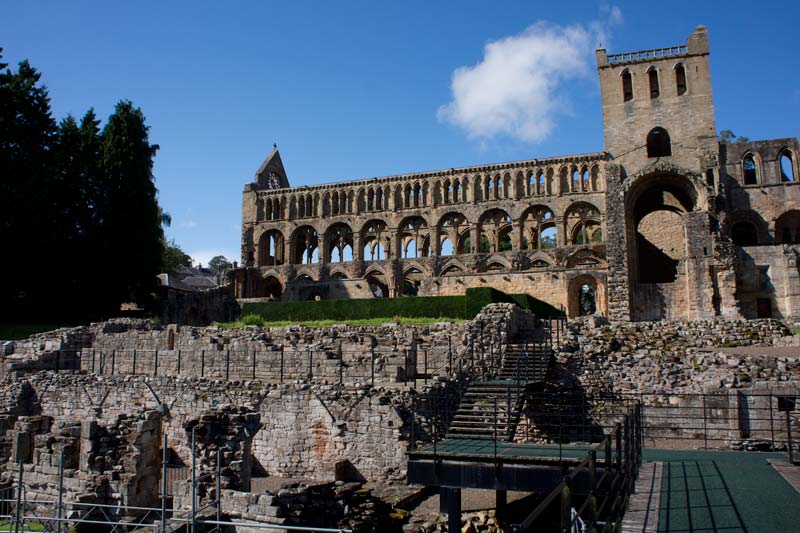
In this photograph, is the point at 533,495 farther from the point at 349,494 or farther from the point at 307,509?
the point at 307,509

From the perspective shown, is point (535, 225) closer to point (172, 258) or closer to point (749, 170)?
point (749, 170)

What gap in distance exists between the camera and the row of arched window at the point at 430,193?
47.6m

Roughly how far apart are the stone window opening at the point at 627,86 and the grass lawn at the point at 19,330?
36.6 m

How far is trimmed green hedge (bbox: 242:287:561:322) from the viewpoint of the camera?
30766mm

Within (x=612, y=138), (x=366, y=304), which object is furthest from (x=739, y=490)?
(x=612, y=138)

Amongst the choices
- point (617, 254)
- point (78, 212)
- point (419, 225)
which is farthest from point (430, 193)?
point (78, 212)

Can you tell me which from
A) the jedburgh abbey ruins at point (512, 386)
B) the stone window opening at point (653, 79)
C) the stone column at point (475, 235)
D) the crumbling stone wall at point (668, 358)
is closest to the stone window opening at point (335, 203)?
the jedburgh abbey ruins at point (512, 386)

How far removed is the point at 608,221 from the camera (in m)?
36.1

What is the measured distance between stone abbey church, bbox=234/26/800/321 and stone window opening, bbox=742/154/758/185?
87mm

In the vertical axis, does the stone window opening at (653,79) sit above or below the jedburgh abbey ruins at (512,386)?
above

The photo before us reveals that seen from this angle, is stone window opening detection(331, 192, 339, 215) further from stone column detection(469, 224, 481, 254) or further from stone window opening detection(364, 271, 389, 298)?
stone column detection(469, 224, 481, 254)

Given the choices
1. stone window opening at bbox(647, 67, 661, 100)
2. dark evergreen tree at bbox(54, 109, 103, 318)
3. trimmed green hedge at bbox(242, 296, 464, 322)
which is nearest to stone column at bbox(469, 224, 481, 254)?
stone window opening at bbox(647, 67, 661, 100)

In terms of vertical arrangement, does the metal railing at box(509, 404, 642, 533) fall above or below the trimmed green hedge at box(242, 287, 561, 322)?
below

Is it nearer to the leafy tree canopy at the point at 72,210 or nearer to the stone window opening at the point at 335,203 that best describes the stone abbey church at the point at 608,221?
the stone window opening at the point at 335,203
